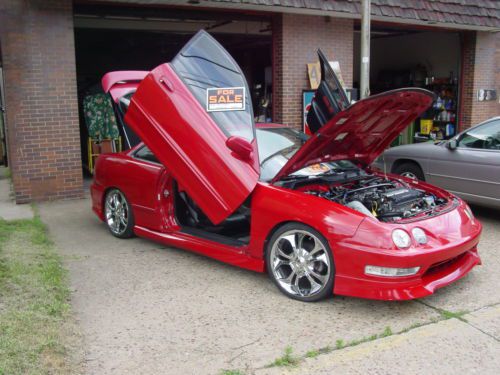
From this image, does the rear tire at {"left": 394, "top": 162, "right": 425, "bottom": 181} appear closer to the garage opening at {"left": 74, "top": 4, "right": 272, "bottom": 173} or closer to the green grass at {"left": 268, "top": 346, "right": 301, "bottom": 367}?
the garage opening at {"left": 74, "top": 4, "right": 272, "bottom": 173}

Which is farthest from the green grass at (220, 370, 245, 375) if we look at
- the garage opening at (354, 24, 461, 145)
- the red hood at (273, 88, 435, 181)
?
the garage opening at (354, 24, 461, 145)

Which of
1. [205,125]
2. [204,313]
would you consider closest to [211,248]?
[204,313]

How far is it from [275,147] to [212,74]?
98 centimetres

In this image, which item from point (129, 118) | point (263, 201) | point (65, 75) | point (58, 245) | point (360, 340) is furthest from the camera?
point (65, 75)

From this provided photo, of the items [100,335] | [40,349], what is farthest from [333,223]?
[40,349]

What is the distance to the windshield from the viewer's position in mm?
4879

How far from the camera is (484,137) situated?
6941 mm

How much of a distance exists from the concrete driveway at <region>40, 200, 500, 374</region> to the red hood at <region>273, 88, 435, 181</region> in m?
1.16

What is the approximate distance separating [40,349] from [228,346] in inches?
48.6

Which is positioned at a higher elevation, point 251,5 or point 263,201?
point 251,5

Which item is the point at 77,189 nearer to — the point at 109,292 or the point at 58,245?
the point at 58,245

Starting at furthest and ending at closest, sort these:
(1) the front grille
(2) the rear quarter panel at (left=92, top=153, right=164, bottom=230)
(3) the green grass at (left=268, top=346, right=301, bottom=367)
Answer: (2) the rear quarter panel at (left=92, top=153, right=164, bottom=230) < (1) the front grille < (3) the green grass at (left=268, top=346, right=301, bottom=367)

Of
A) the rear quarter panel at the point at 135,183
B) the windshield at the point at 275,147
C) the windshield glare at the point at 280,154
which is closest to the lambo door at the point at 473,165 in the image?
the windshield glare at the point at 280,154

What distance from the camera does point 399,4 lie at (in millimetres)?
10227
